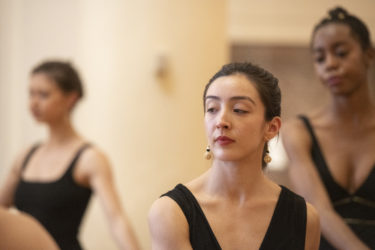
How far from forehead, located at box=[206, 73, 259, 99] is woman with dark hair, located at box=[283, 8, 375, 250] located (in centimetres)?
80

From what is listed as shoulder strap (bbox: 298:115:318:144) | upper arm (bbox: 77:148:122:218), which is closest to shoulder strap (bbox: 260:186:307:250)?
shoulder strap (bbox: 298:115:318:144)

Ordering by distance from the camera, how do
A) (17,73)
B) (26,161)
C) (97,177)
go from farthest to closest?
(17,73) < (26,161) < (97,177)

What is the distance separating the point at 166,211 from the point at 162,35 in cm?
279

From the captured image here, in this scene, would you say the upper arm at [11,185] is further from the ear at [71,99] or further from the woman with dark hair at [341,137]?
the woman with dark hair at [341,137]

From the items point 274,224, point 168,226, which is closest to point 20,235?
point 168,226

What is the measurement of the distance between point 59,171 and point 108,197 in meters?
0.38

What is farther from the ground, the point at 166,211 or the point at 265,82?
the point at 265,82

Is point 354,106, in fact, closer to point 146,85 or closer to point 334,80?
point 334,80

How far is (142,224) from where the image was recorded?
429 centimetres

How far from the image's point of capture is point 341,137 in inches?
103

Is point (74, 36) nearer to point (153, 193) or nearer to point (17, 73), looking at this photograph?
point (17, 73)

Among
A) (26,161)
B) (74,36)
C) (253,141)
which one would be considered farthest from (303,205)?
(74,36)

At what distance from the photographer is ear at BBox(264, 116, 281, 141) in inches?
74.2

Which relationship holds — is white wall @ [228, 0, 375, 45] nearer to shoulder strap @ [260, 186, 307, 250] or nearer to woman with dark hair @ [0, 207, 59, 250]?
shoulder strap @ [260, 186, 307, 250]
